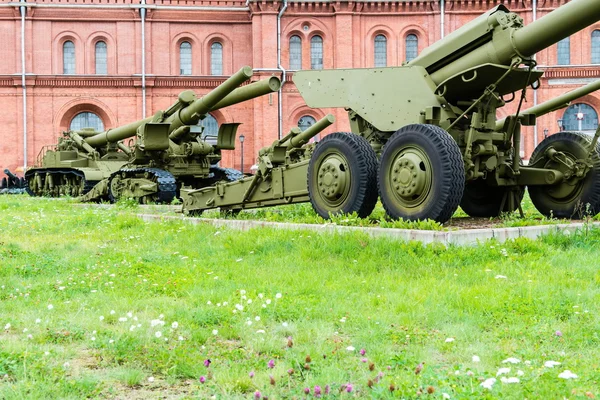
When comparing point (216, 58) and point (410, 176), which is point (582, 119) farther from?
point (410, 176)

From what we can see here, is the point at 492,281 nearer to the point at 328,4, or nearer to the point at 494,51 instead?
the point at 494,51

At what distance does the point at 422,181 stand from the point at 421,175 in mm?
62

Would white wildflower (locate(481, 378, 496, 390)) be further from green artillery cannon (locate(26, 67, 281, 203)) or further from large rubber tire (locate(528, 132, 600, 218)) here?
green artillery cannon (locate(26, 67, 281, 203))

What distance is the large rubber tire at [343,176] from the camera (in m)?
7.98

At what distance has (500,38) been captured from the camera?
24.5 feet

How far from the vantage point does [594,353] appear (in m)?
3.60

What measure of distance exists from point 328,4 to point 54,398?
36.9 metres

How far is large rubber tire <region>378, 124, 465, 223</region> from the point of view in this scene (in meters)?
6.91

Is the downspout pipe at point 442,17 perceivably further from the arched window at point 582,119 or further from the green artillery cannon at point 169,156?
the green artillery cannon at point 169,156

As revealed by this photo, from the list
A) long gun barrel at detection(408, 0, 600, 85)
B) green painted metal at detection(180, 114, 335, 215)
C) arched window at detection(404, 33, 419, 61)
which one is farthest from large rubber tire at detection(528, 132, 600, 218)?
arched window at detection(404, 33, 419, 61)

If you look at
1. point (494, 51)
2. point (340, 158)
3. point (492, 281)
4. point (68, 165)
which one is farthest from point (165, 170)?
point (492, 281)

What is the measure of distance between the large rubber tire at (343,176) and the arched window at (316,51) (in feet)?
102

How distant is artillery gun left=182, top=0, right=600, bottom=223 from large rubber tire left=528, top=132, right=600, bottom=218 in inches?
0.5

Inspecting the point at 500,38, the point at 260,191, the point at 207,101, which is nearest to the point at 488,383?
the point at 500,38
